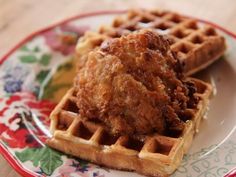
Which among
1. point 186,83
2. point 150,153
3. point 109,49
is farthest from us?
point 186,83

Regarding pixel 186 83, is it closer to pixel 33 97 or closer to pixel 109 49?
pixel 109 49

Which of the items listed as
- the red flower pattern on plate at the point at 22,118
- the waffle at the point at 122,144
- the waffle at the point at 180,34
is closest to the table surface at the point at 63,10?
the waffle at the point at 180,34

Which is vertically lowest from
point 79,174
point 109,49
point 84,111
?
point 79,174

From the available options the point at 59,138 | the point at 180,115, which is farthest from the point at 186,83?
the point at 59,138

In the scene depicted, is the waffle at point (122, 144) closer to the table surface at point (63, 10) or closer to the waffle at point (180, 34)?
the waffle at point (180, 34)

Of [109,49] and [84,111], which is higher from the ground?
[109,49]

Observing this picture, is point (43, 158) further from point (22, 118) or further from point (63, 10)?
point (63, 10)

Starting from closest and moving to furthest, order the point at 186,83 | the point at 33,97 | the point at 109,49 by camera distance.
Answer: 1. the point at 109,49
2. the point at 186,83
3. the point at 33,97
